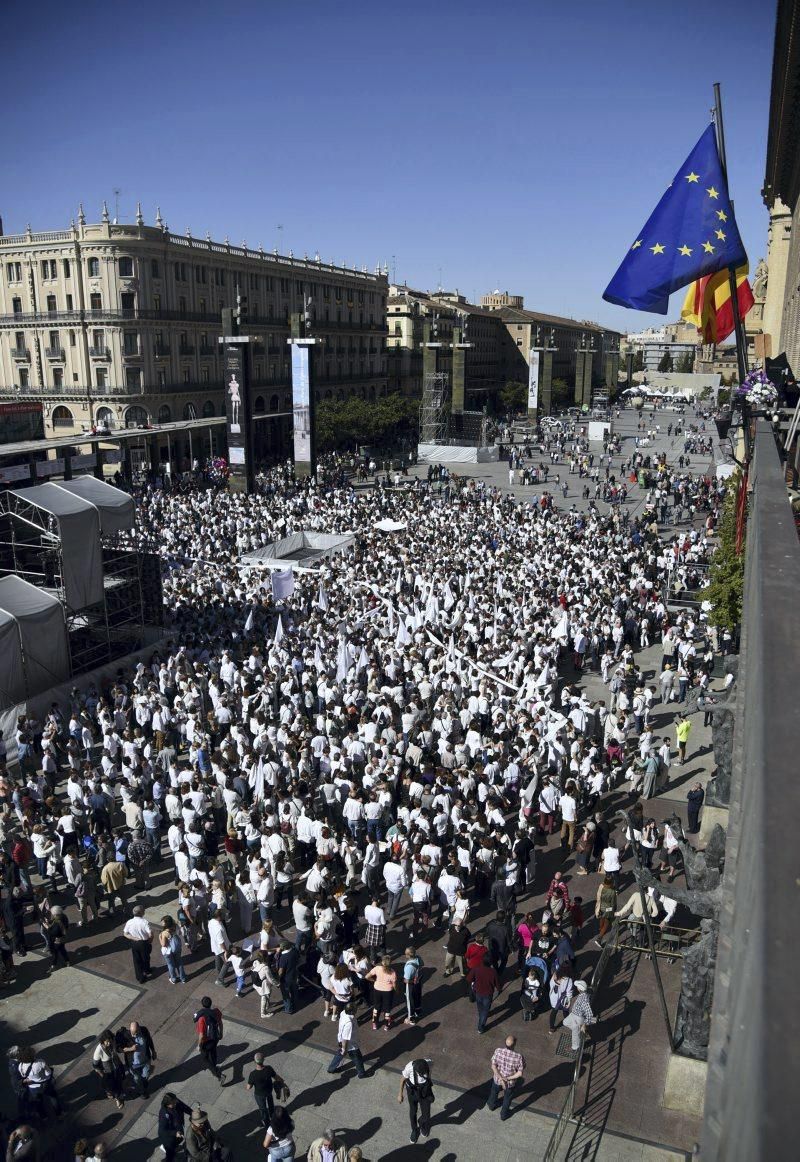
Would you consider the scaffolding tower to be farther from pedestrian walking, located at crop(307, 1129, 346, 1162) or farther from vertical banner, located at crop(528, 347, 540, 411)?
pedestrian walking, located at crop(307, 1129, 346, 1162)

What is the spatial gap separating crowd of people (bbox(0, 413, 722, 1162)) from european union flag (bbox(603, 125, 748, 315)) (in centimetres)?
694

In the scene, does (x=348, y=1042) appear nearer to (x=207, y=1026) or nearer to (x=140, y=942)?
(x=207, y=1026)

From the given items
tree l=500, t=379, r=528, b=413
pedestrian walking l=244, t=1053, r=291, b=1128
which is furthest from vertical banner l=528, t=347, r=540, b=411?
pedestrian walking l=244, t=1053, r=291, b=1128

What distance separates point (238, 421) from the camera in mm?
38562

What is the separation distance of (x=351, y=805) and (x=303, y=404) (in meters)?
33.4

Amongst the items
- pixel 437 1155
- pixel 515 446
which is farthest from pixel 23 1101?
pixel 515 446

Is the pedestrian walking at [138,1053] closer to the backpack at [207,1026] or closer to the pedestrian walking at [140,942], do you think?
the backpack at [207,1026]

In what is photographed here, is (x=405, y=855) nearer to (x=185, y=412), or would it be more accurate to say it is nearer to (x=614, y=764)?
(x=614, y=764)

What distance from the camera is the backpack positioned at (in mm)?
8039

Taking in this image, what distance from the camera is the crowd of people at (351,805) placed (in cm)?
896

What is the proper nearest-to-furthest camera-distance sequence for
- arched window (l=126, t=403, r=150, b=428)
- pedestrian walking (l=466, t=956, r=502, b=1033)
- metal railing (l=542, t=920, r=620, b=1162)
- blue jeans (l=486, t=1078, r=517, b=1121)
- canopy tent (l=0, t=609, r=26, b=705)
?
metal railing (l=542, t=920, r=620, b=1162), blue jeans (l=486, t=1078, r=517, b=1121), pedestrian walking (l=466, t=956, r=502, b=1033), canopy tent (l=0, t=609, r=26, b=705), arched window (l=126, t=403, r=150, b=428)

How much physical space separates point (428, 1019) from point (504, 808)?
3.79 meters

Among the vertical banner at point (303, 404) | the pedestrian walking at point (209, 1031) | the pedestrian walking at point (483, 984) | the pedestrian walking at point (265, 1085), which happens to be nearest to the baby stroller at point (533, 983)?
the pedestrian walking at point (483, 984)

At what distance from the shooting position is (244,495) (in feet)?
121
